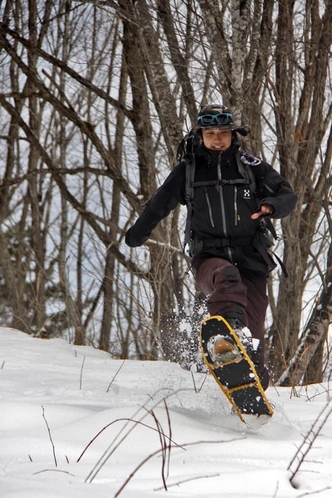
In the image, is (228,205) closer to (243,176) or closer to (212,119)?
(243,176)

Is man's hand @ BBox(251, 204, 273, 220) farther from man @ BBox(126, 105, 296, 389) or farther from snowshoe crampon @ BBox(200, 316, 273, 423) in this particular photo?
snowshoe crampon @ BBox(200, 316, 273, 423)

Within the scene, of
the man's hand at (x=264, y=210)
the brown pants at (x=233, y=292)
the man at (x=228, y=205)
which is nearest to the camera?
the brown pants at (x=233, y=292)

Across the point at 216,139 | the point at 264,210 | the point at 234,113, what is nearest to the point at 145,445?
the point at 264,210

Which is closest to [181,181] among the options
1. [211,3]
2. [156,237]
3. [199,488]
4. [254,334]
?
[254,334]

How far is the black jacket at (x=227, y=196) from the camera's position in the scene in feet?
12.5

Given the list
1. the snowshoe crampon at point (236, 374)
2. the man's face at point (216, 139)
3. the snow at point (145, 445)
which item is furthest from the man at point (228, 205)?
the snow at point (145, 445)

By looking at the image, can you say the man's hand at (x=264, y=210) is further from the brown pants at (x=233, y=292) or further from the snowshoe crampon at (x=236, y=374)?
the snowshoe crampon at (x=236, y=374)

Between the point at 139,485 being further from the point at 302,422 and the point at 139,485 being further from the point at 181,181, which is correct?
the point at 181,181

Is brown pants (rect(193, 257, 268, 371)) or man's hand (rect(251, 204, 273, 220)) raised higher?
man's hand (rect(251, 204, 273, 220))

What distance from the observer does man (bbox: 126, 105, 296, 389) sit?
382 cm

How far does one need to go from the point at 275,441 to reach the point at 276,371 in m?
4.29

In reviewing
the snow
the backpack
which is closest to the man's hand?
the backpack

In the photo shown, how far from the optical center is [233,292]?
355cm

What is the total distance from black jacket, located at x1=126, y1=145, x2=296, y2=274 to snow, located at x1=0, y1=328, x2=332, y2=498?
94 centimetres
